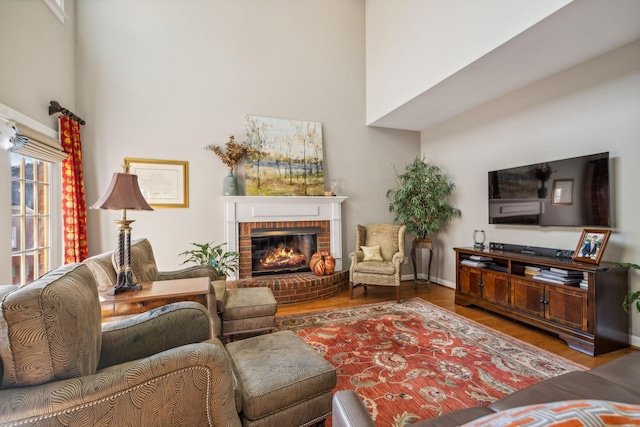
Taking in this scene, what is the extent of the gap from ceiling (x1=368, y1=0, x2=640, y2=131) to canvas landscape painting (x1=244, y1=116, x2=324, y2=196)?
53.3 inches

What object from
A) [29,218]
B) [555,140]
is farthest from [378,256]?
[29,218]

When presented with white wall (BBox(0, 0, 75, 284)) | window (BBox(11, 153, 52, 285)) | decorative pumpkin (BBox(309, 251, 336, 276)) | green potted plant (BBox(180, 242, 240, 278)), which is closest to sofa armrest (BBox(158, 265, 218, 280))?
green potted plant (BBox(180, 242, 240, 278))

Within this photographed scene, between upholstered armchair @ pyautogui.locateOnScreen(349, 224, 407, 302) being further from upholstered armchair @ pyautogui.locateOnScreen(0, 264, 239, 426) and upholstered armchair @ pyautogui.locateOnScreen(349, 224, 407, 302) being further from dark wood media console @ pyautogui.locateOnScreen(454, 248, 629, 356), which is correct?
upholstered armchair @ pyautogui.locateOnScreen(0, 264, 239, 426)

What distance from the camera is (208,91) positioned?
3789 mm

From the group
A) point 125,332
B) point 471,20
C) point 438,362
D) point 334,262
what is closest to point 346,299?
point 334,262

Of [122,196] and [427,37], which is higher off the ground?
[427,37]

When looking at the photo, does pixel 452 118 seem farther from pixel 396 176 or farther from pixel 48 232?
pixel 48 232

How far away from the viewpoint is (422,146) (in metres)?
4.95

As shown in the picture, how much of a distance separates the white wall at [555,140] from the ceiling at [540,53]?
0.55 ft

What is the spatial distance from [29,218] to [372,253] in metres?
3.77

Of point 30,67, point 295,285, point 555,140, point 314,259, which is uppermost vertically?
point 30,67

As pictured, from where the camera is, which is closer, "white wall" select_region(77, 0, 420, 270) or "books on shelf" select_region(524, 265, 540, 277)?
"books on shelf" select_region(524, 265, 540, 277)

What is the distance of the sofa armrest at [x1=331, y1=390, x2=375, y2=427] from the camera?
79cm

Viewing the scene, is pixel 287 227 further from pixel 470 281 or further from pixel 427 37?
pixel 427 37
